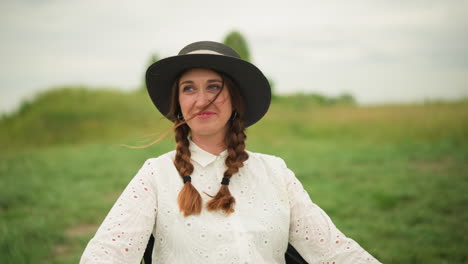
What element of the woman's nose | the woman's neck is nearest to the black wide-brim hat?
the woman's nose

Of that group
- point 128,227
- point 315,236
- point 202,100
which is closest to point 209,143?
point 202,100

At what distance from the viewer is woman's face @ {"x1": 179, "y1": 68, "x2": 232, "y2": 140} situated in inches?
72.9

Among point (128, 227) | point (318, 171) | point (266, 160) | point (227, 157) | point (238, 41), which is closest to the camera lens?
point (128, 227)

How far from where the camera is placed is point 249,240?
1.74 m

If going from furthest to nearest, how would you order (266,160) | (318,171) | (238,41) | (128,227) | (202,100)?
(238,41) → (318,171) → (266,160) → (202,100) → (128,227)

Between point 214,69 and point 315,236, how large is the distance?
40.8 inches

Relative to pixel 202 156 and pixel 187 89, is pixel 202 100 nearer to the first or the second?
pixel 187 89

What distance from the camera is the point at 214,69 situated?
1890 mm

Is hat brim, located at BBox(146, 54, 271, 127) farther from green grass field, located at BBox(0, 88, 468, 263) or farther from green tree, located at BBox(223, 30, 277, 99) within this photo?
green tree, located at BBox(223, 30, 277, 99)

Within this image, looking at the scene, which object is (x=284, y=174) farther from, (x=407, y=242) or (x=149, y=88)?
(x=407, y=242)

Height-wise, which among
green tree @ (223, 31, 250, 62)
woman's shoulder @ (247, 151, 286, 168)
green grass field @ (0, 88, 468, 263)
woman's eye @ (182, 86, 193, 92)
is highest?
green tree @ (223, 31, 250, 62)

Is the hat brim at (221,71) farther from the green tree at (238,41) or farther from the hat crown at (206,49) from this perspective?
the green tree at (238,41)

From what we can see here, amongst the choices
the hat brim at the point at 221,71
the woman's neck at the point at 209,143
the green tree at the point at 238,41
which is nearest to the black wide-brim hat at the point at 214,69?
the hat brim at the point at 221,71

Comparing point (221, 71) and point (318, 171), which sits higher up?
point (221, 71)
